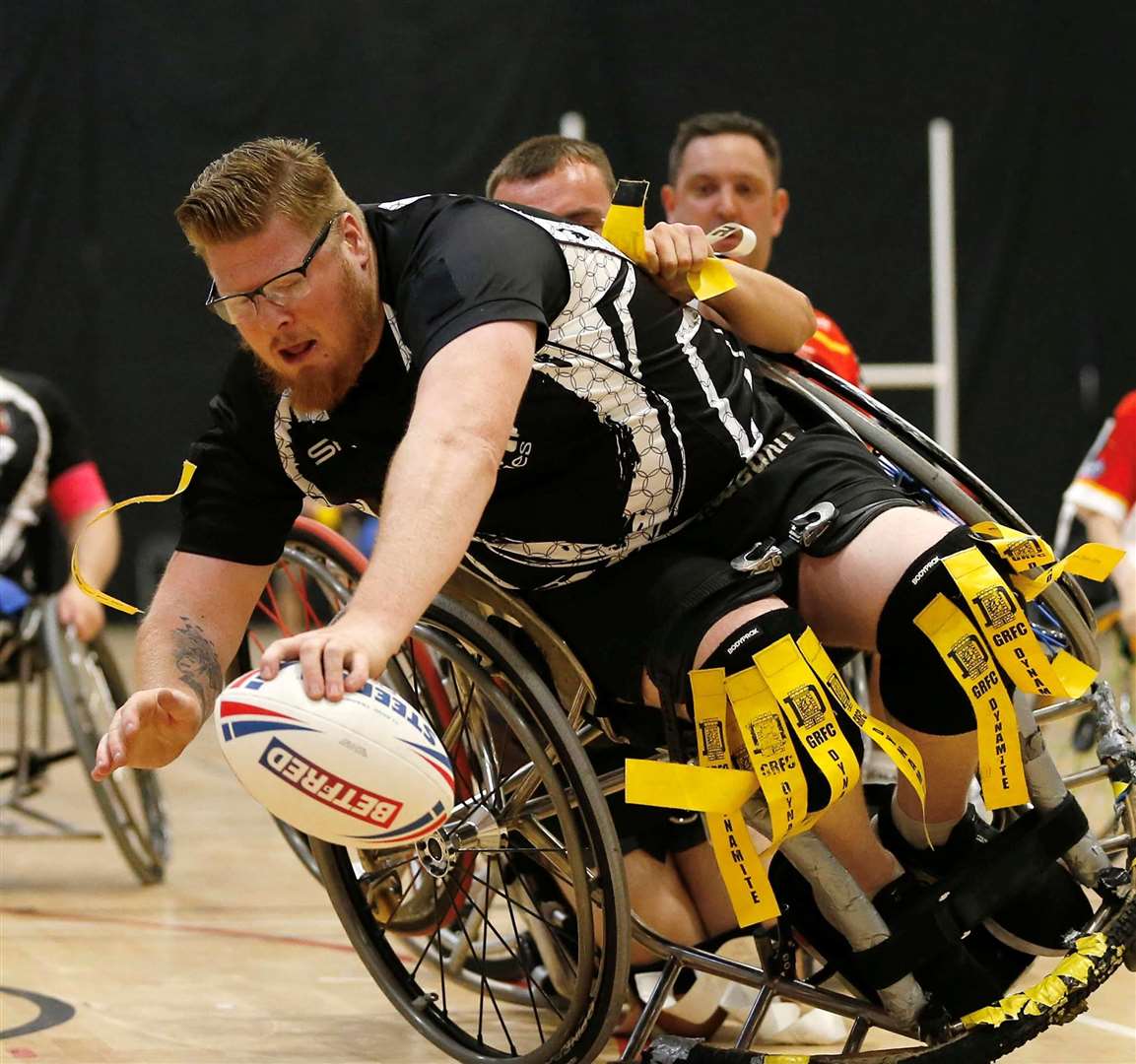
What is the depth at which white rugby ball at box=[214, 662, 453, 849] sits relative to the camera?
64.8 inches

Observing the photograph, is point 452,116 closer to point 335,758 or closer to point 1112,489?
point 1112,489

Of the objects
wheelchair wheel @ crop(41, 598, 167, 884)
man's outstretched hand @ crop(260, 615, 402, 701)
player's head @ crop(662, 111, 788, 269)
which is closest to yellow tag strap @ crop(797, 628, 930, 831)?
man's outstretched hand @ crop(260, 615, 402, 701)

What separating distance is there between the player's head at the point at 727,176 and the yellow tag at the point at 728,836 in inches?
73.0

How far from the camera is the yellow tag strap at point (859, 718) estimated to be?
2035 millimetres

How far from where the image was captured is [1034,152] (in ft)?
25.5

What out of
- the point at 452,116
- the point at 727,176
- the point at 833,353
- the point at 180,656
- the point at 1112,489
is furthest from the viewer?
the point at 452,116

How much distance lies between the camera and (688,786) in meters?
2.00

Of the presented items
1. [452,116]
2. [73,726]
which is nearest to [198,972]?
[73,726]

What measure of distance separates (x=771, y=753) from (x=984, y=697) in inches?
10.6

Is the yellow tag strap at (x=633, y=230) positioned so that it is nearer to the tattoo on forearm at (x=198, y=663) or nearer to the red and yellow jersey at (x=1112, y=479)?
the tattoo on forearm at (x=198, y=663)

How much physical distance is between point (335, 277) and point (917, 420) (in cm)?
600

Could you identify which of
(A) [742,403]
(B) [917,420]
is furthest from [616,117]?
(A) [742,403]

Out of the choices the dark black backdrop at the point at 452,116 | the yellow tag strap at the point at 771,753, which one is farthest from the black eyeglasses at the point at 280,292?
the dark black backdrop at the point at 452,116

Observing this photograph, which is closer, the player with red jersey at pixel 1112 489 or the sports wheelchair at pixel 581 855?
the sports wheelchair at pixel 581 855
